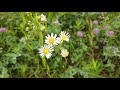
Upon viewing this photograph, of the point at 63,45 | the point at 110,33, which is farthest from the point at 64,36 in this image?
the point at 110,33

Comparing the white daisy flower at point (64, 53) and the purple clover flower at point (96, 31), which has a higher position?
the purple clover flower at point (96, 31)

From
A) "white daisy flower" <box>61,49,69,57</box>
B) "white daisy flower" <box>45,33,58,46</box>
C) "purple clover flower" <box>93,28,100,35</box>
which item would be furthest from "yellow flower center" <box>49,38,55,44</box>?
"purple clover flower" <box>93,28,100,35</box>

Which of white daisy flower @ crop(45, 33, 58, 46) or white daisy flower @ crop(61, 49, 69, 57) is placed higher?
white daisy flower @ crop(45, 33, 58, 46)

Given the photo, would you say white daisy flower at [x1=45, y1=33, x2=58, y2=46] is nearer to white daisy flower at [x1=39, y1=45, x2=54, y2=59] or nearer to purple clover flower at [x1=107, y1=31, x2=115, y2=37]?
white daisy flower at [x1=39, y1=45, x2=54, y2=59]

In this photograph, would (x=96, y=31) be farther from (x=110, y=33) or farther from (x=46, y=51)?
(x=46, y=51)

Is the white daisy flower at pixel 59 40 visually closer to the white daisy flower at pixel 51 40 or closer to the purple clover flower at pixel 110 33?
the white daisy flower at pixel 51 40

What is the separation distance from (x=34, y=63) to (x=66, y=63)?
273mm

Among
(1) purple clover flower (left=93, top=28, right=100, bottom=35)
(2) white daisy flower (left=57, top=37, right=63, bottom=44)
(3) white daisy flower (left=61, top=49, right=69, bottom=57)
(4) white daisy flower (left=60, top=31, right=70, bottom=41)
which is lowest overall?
(3) white daisy flower (left=61, top=49, right=69, bottom=57)

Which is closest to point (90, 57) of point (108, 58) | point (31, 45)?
point (108, 58)

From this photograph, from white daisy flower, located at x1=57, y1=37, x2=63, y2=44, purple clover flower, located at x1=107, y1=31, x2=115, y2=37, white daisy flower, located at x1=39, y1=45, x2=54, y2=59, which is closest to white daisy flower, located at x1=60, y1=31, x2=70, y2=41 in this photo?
white daisy flower, located at x1=57, y1=37, x2=63, y2=44

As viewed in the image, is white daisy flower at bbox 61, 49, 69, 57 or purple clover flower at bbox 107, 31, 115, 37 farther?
purple clover flower at bbox 107, 31, 115, 37

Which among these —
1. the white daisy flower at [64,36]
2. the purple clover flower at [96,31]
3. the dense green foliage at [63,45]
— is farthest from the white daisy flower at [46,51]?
the purple clover flower at [96,31]

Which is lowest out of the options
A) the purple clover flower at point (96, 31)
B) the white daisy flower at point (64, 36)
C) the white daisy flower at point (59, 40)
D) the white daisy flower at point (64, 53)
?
the white daisy flower at point (64, 53)
